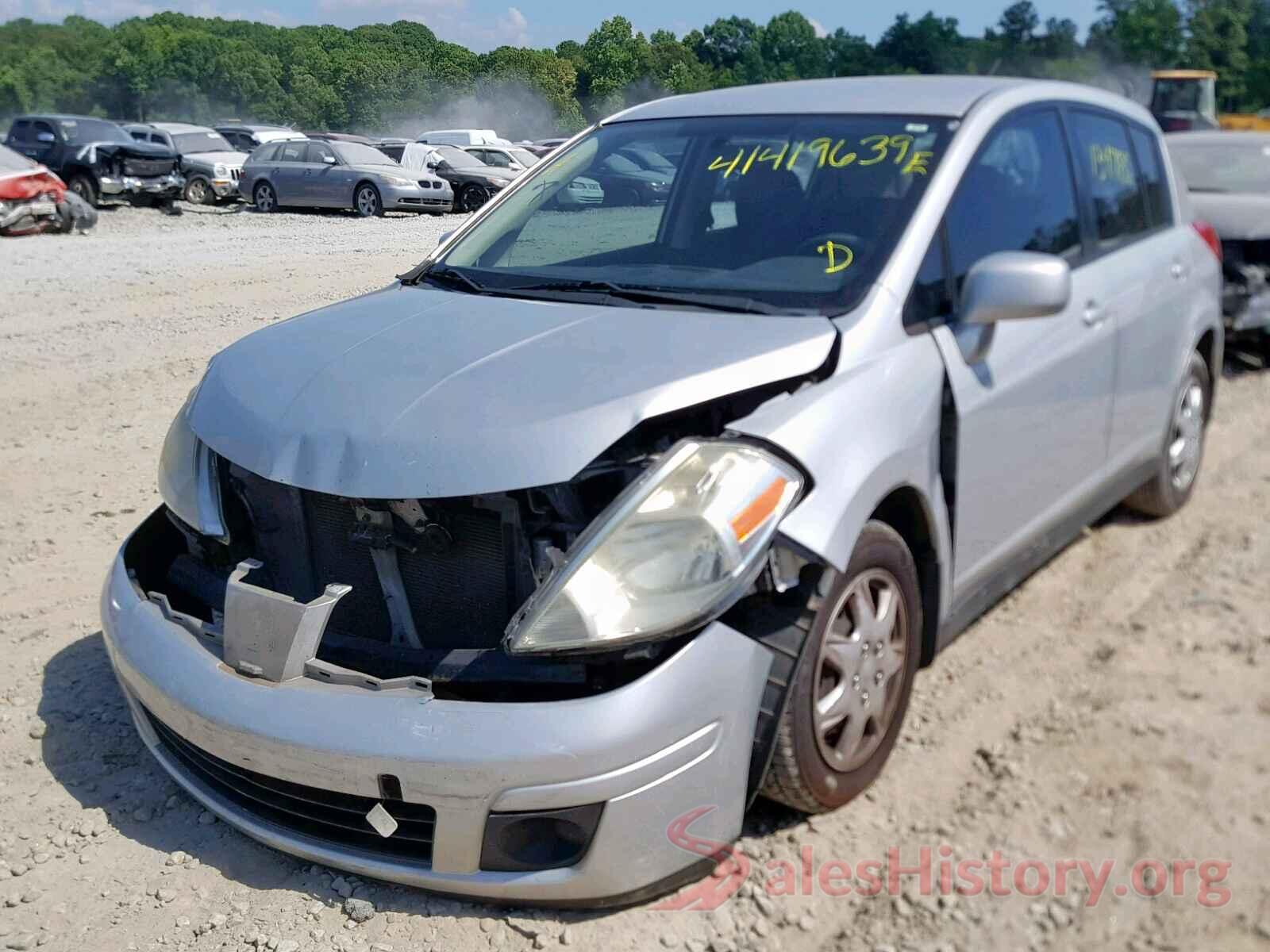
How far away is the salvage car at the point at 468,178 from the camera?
22.1 m

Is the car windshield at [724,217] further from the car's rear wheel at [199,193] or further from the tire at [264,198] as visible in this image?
the car's rear wheel at [199,193]

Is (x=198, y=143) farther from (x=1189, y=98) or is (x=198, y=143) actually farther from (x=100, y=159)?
(x=1189, y=98)

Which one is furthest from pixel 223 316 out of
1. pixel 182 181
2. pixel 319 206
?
pixel 182 181

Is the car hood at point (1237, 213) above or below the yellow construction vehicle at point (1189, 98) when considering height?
below

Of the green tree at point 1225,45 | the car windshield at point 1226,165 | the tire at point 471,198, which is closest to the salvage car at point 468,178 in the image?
the tire at point 471,198

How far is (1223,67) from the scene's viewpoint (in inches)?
2645

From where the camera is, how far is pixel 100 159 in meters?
21.7

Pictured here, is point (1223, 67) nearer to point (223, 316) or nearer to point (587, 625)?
point (223, 316)

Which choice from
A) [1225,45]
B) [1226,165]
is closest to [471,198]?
[1226,165]

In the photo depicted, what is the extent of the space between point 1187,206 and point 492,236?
299 centimetres

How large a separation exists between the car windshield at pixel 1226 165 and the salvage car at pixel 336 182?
14.4 m

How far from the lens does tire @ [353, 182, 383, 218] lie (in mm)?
20875

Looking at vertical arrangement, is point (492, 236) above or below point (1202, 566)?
above

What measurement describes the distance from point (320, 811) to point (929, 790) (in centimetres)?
154
